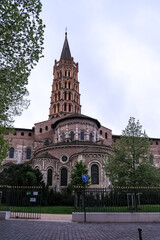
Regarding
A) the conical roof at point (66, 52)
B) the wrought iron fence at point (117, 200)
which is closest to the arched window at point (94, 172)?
the wrought iron fence at point (117, 200)

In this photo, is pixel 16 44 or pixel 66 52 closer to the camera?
pixel 16 44

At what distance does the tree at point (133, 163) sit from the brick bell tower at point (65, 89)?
36.4 m

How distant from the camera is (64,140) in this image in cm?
4288

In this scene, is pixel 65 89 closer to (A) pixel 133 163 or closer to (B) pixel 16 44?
(A) pixel 133 163

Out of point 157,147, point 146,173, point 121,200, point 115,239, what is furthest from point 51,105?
point 115,239

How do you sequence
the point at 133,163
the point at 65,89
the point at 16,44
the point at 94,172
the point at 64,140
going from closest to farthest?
1. the point at 16,44
2. the point at 133,163
3. the point at 94,172
4. the point at 64,140
5. the point at 65,89

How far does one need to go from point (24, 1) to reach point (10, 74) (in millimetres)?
3385

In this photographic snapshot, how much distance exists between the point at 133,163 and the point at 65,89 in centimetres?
4421

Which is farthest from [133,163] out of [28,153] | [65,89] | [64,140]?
[65,89]

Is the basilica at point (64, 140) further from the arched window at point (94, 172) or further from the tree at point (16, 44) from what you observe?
the tree at point (16, 44)

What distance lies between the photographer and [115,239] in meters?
8.45

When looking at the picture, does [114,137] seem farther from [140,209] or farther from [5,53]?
[5,53]

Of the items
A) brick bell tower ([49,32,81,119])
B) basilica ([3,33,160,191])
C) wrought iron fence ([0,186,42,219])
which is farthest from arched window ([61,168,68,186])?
brick bell tower ([49,32,81,119])

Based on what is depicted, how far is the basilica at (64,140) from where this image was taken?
33281 millimetres
